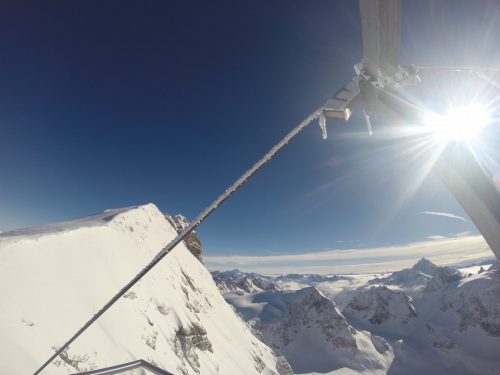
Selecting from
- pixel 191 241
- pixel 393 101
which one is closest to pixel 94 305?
pixel 393 101

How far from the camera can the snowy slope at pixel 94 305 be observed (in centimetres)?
898

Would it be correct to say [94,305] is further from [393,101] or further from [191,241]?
[191,241]

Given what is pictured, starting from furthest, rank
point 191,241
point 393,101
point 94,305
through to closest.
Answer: point 191,241
point 94,305
point 393,101

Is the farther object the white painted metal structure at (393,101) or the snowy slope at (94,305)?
the snowy slope at (94,305)

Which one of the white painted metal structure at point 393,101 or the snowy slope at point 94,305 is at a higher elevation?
the white painted metal structure at point 393,101

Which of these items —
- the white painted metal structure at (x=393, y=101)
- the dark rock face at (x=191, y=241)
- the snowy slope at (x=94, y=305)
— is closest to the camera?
the white painted metal structure at (x=393, y=101)

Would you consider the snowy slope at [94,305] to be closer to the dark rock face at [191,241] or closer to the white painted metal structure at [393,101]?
the white painted metal structure at [393,101]

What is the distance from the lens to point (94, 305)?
1309cm

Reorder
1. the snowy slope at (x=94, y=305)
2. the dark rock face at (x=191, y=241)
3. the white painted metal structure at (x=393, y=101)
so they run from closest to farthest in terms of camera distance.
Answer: the white painted metal structure at (x=393, y=101)
the snowy slope at (x=94, y=305)
the dark rock face at (x=191, y=241)

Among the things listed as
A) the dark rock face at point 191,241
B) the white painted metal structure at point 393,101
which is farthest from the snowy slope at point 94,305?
the dark rock face at point 191,241

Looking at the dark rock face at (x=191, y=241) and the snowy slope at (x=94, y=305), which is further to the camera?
the dark rock face at (x=191, y=241)

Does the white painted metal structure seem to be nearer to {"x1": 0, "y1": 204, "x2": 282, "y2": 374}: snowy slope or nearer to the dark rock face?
{"x1": 0, "y1": 204, "x2": 282, "y2": 374}: snowy slope

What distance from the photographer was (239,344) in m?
37.6

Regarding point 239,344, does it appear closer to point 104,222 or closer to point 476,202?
point 104,222
